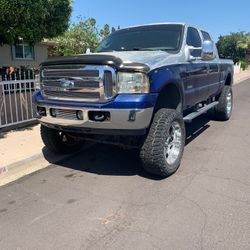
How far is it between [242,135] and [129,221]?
4.47 m

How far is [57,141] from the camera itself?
18.5 feet

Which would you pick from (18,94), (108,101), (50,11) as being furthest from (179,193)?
(50,11)

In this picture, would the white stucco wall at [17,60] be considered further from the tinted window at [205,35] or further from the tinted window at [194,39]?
the tinted window at [194,39]

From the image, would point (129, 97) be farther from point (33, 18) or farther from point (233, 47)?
point (233, 47)

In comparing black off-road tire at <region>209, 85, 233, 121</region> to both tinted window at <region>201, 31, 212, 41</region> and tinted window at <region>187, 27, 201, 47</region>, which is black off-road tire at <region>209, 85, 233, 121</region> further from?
tinted window at <region>187, 27, 201, 47</region>

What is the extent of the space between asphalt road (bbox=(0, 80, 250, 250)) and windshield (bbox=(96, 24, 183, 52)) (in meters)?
1.84

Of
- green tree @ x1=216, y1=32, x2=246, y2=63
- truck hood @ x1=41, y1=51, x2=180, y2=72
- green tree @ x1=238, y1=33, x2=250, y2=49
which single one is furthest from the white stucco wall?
green tree @ x1=238, y1=33, x2=250, y2=49

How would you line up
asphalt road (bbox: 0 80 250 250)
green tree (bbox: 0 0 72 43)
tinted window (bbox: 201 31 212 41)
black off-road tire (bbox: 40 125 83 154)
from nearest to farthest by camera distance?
asphalt road (bbox: 0 80 250 250) → black off-road tire (bbox: 40 125 83 154) → tinted window (bbox: 201 31 212 41) → green tree (bbox: 0 0 72 43)

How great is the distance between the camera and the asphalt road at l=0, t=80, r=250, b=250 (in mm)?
3189

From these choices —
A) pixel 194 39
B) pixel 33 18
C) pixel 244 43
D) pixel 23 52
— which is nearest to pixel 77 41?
pixel 23 52

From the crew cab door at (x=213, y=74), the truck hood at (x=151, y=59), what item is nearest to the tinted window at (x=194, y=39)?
the crew cab door at (x=213, y=74)

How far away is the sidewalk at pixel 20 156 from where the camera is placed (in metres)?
5.01

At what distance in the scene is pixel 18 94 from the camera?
24.2ft

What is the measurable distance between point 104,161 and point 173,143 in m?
1.22
